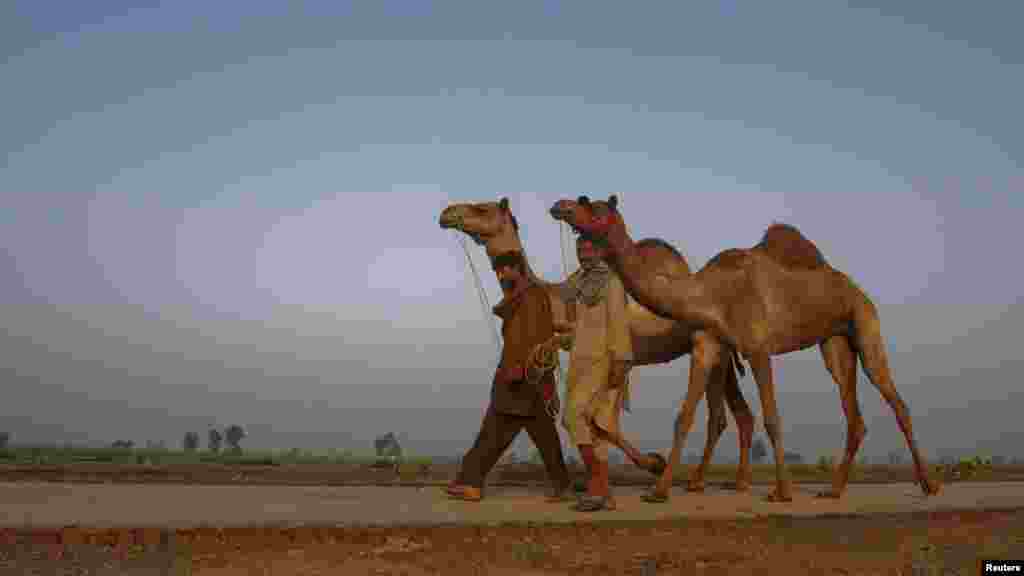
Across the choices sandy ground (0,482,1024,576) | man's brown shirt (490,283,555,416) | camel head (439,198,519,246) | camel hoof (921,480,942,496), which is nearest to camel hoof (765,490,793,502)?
sandy ground (0,482,1024,576)

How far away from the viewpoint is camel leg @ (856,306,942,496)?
10.5 meters

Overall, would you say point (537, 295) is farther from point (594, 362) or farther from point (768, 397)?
point (768, 397)

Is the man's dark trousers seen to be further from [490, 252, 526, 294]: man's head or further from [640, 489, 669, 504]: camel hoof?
[490, 252, 526, 294]: man's head

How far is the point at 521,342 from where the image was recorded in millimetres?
8305

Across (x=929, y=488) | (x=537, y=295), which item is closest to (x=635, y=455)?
(x=537, y=295)

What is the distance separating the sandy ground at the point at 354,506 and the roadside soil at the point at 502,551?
21 centimetres

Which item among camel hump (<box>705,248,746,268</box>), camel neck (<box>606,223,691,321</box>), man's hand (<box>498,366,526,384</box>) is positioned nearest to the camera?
man's hand (<box>498,366,526,384</box>)

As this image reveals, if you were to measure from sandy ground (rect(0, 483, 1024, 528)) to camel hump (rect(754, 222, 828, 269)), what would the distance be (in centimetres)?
275

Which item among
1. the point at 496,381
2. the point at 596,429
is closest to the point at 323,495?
the point at 496,381

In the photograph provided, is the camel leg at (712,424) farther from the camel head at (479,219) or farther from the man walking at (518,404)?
the camel head at (479,219)

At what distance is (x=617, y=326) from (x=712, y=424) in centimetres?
329

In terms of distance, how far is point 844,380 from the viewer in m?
10.8

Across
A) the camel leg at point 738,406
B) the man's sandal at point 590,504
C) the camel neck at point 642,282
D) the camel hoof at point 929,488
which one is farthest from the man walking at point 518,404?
the camel hoof at point 929,488

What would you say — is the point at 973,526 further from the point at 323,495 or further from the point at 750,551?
the point at 323,495
